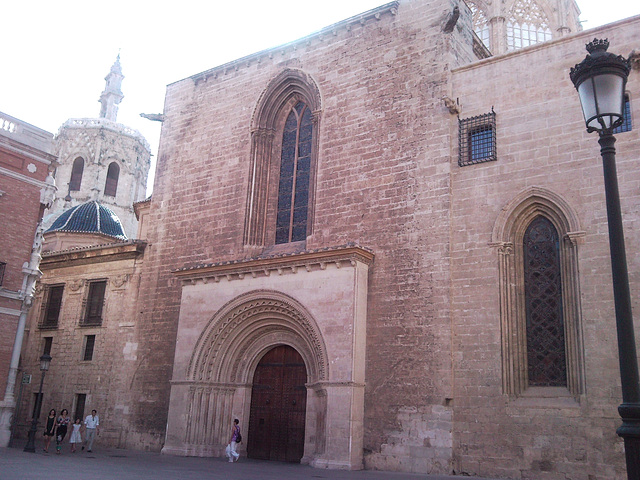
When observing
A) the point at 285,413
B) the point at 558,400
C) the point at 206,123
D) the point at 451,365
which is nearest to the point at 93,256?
the point at 206,123

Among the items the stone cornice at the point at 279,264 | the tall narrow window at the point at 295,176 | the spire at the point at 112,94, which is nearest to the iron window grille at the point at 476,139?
the stone cornice at the point at 279,264

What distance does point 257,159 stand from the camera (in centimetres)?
2066

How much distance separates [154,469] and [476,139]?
11021mm

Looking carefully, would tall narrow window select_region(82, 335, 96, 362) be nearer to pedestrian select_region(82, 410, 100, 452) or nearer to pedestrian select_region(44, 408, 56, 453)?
pedestrian select_region(82, 410, 100, 452)

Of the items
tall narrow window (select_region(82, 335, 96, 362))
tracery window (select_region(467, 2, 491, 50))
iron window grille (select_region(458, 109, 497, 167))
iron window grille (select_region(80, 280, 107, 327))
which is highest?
tracery window (select_region(467, 2, 491, 50))

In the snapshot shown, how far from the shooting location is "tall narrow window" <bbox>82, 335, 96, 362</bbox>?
23250 mm

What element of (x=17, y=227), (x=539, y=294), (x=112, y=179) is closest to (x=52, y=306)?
(x=17, y=227)

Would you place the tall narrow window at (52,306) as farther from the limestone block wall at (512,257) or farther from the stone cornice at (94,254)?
the limestone block wall at (512,257)

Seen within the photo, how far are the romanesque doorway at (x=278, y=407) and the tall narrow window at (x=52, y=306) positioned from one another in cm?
1036

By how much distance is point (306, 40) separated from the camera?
20.6m

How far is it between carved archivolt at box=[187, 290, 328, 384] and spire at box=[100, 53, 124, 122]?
38.2 m

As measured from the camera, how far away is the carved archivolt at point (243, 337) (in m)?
17.8

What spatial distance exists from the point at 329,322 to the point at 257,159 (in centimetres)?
682

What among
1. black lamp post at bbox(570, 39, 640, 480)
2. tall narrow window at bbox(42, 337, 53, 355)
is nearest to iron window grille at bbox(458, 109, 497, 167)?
black lamp post at bbox(570, 39, 640, 480)
